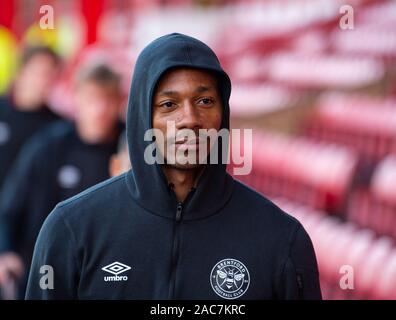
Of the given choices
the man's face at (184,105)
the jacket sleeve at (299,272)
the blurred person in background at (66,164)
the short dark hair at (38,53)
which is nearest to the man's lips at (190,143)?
the man's face at (184,105)

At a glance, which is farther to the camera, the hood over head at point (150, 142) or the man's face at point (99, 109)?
the man's face at point (99, 109)

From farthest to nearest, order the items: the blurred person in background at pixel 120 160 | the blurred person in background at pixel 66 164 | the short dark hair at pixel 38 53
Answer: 1. the short dark hair at pixel 38 53
2. the blurred person in background at pixel 66 164
3. the blurred person in background at pixel 120 160

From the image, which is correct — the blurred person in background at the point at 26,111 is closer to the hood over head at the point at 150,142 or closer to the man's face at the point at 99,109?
the man's face at the point at 99,109

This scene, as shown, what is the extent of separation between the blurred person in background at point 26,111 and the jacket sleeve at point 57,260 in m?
2.42

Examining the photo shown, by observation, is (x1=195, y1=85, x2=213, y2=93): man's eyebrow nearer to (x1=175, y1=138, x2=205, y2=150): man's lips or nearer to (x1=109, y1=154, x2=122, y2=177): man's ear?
(x1=175, y1=138, x2=205, y2=150): man's lips

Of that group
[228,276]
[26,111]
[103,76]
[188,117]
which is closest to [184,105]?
[188,117]

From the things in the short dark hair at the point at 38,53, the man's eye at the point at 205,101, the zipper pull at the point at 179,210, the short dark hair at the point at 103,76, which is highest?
the short dark hair at the point at 38,53

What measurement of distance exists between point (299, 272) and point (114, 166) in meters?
1.33

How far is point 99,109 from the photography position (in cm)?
295

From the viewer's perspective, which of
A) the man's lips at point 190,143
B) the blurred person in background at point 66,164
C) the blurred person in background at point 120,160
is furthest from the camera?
the blurred person in background at point 66,164

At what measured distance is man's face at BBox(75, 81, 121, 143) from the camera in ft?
9.68

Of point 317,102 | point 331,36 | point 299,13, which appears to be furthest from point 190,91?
point 299,13

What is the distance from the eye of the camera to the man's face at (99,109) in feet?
9.68
